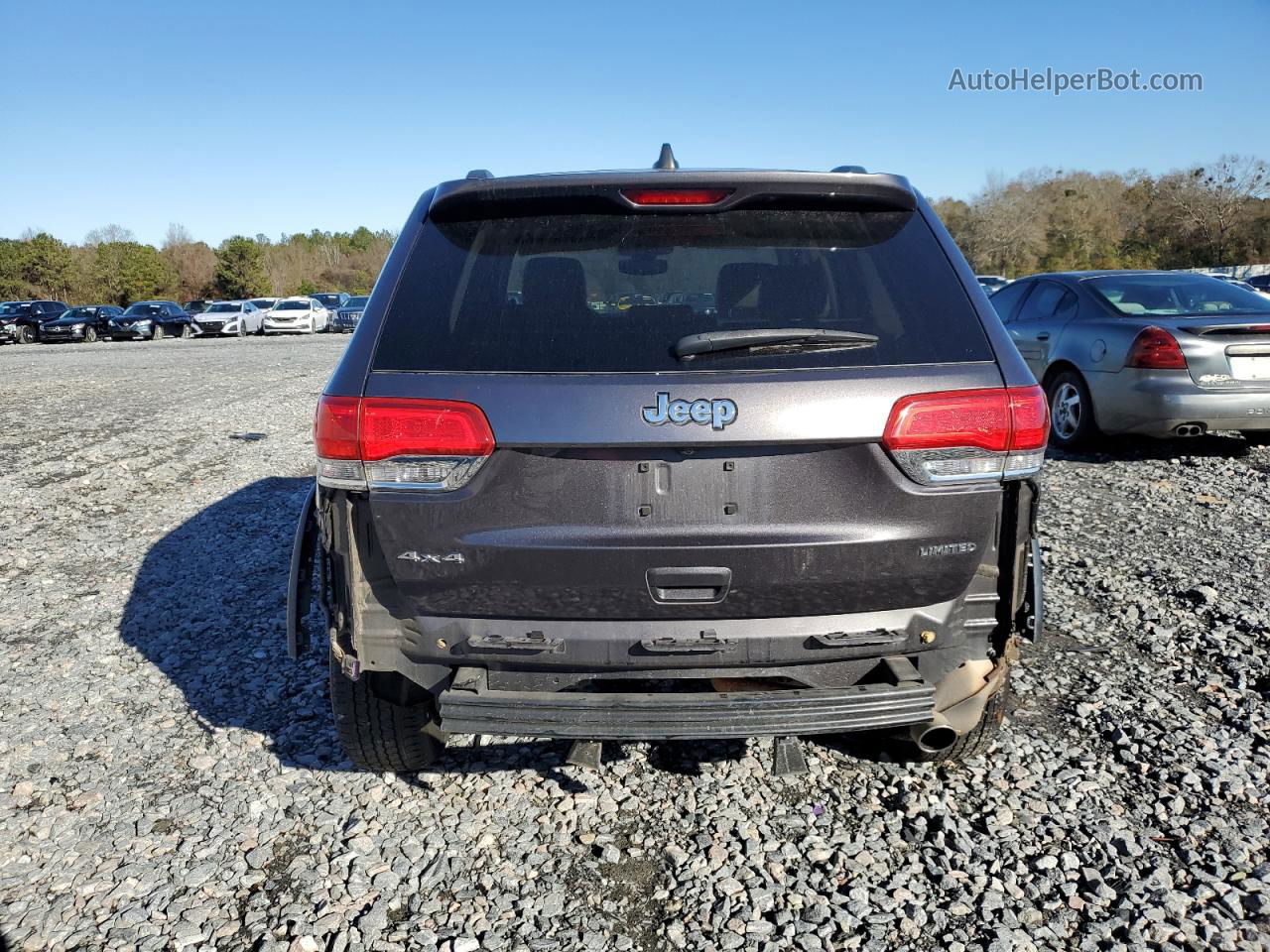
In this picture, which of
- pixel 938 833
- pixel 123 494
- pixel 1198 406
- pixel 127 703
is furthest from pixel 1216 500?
pixel 123 494

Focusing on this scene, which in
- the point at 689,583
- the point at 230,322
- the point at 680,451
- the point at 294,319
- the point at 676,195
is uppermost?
the point at 676,195

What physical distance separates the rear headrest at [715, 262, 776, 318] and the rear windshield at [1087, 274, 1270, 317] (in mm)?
6900

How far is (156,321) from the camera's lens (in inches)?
1719

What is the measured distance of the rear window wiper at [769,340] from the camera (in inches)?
95.5

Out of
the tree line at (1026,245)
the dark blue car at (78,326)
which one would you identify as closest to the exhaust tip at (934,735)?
the dark blue car at (78,326)

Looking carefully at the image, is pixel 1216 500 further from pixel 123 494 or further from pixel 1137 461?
pixel 123 494

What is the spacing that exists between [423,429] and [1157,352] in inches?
280

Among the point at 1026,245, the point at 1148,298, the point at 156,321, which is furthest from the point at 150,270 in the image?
the point at 1148,298

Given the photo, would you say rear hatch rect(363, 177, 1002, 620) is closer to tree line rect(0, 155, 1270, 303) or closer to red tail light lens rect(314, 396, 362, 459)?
red tail light lens rect(314, 396, 362, 459)

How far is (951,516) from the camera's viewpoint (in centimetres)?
247

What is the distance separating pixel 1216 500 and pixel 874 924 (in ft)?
18.5

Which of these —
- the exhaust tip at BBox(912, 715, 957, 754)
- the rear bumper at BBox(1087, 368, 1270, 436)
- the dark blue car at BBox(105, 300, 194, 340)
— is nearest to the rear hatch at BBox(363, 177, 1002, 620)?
the exhaust tip at BBox(912, 715, 957, 754)

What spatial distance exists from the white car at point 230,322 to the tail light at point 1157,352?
41713 mm

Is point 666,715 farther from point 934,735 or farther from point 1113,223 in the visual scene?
point 1113,223
